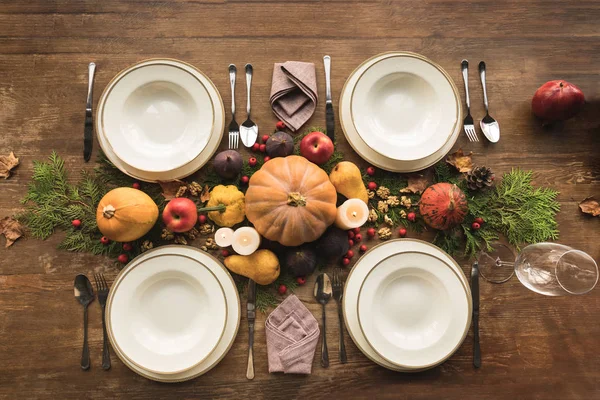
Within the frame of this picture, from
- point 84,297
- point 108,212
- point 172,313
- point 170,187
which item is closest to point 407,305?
point 172,313

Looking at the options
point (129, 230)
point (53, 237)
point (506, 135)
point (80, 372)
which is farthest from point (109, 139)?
point (506, 135)

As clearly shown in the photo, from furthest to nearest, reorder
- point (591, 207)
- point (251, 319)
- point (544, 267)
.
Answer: point (591, 207)
point (251, 319)
point (544, 267)

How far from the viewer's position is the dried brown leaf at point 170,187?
5.33ft

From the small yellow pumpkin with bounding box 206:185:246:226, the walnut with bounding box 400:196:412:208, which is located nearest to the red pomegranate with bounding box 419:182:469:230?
the walnut with bounding box 400:196:412:208

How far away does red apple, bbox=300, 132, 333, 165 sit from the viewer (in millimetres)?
1566

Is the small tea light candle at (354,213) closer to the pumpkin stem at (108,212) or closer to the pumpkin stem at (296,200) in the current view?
the pumpkin stem at (296,200)

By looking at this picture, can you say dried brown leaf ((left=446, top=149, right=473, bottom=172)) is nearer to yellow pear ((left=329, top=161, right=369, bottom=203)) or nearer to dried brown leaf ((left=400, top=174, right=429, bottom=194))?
dried brown leaf ((left=400, top=174, right=429, bottom=194))

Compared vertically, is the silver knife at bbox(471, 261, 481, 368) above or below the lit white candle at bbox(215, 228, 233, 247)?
below

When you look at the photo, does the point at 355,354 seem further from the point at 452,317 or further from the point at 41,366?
the point at 41,366

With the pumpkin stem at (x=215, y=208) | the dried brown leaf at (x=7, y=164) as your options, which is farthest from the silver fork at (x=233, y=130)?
the dried brown leaf at (x=7, y=164)

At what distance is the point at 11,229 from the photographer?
1.64 metres

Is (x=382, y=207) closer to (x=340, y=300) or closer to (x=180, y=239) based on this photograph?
(x=340, y=300)

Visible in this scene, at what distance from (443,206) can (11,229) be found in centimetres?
177

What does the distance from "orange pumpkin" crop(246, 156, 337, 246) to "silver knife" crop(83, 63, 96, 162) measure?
2.42 feet
